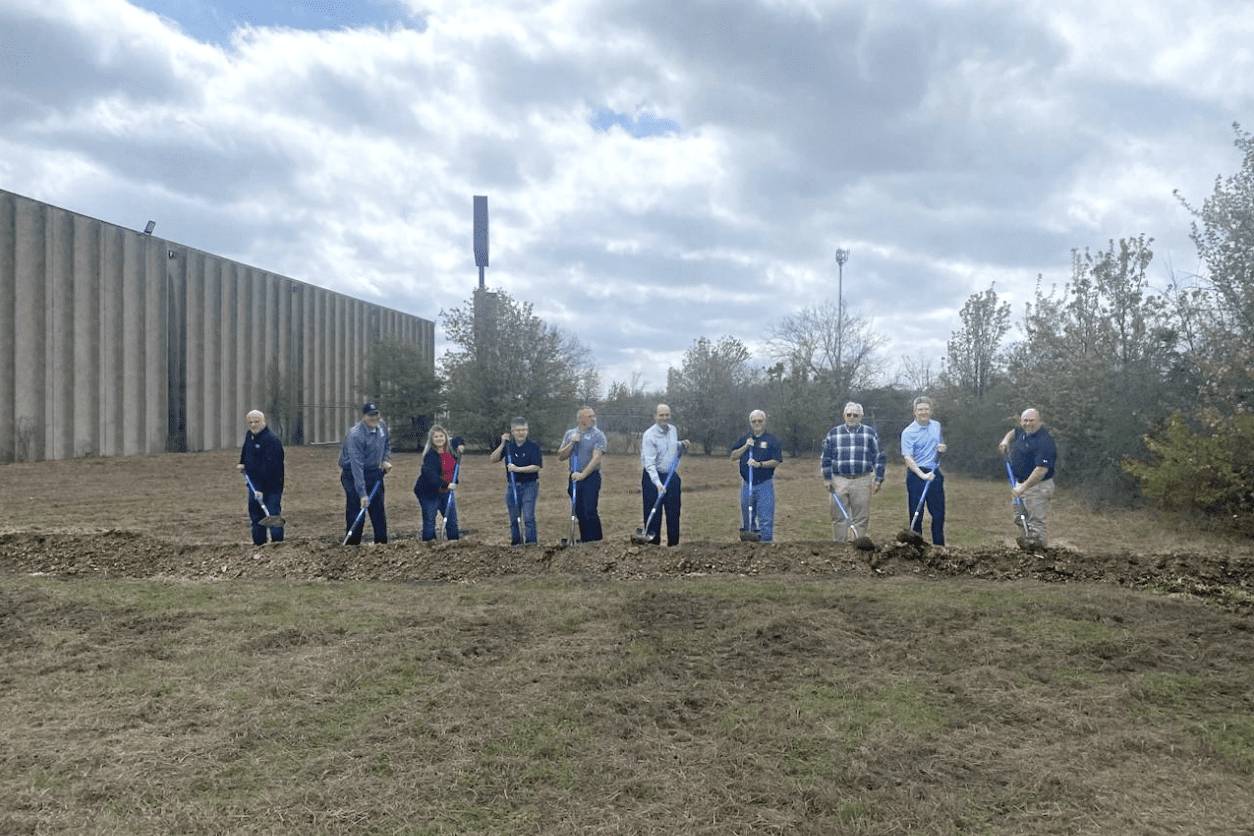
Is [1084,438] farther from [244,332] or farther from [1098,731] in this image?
[244,332]

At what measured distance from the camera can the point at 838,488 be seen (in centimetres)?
918

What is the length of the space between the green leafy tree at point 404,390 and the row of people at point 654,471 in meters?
24.7

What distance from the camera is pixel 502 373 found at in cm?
3191

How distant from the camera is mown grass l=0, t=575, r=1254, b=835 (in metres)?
3.30

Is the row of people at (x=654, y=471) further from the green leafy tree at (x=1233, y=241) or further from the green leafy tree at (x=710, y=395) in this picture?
the green leafy tree at (x=710, y=395)

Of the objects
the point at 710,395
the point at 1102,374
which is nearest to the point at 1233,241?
the point at 1102,374

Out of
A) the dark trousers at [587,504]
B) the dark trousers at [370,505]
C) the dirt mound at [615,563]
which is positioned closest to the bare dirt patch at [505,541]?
the dirt mound at [615,563]

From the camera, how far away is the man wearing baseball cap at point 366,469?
29.9 ft

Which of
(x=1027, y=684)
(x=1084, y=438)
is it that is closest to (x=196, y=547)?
(x=1027, y=684)

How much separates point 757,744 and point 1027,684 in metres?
1.84

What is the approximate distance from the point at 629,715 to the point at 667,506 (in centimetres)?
507

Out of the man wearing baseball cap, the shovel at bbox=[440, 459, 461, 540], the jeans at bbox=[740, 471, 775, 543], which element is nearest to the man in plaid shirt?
the jeans at bbox=[740, 471, 775, 543]

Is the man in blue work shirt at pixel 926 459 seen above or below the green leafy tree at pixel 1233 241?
below

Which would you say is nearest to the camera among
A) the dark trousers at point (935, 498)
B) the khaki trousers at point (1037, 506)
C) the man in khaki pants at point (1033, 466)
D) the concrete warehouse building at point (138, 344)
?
the man in khaki pants at point (1033, 466)
